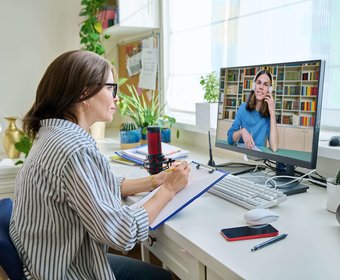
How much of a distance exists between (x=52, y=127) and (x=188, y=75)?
1.41m

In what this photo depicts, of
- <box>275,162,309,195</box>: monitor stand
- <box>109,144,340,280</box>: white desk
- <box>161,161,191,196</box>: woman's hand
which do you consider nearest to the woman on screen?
<box>275,162,309,195</box>: monitor stand

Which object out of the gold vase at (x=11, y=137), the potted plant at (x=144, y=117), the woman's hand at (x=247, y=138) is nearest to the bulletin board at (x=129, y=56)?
the potted plant at (x=144, y=117)

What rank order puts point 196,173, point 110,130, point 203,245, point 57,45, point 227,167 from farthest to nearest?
point 110,130, point 57,45, point 227,167, point 196,173, point 203,245

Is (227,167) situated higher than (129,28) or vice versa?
(129,28)

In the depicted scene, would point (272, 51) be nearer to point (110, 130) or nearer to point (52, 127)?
point (52, 127)

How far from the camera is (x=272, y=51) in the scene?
162 centimetres

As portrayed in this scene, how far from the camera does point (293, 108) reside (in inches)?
45.9

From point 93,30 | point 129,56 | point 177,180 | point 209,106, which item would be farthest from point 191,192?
point 129,56

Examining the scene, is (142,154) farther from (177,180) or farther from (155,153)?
(177,180)

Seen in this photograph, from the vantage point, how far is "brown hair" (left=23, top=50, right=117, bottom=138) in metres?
1.00

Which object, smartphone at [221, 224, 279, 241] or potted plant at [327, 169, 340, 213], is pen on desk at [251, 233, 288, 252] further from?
potted plant at [327, 169, 340, 213]

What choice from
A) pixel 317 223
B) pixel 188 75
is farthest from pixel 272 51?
pixel 317 223

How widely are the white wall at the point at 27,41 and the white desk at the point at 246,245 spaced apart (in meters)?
1.79

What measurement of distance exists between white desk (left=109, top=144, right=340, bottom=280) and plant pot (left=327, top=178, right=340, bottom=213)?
3 cm
